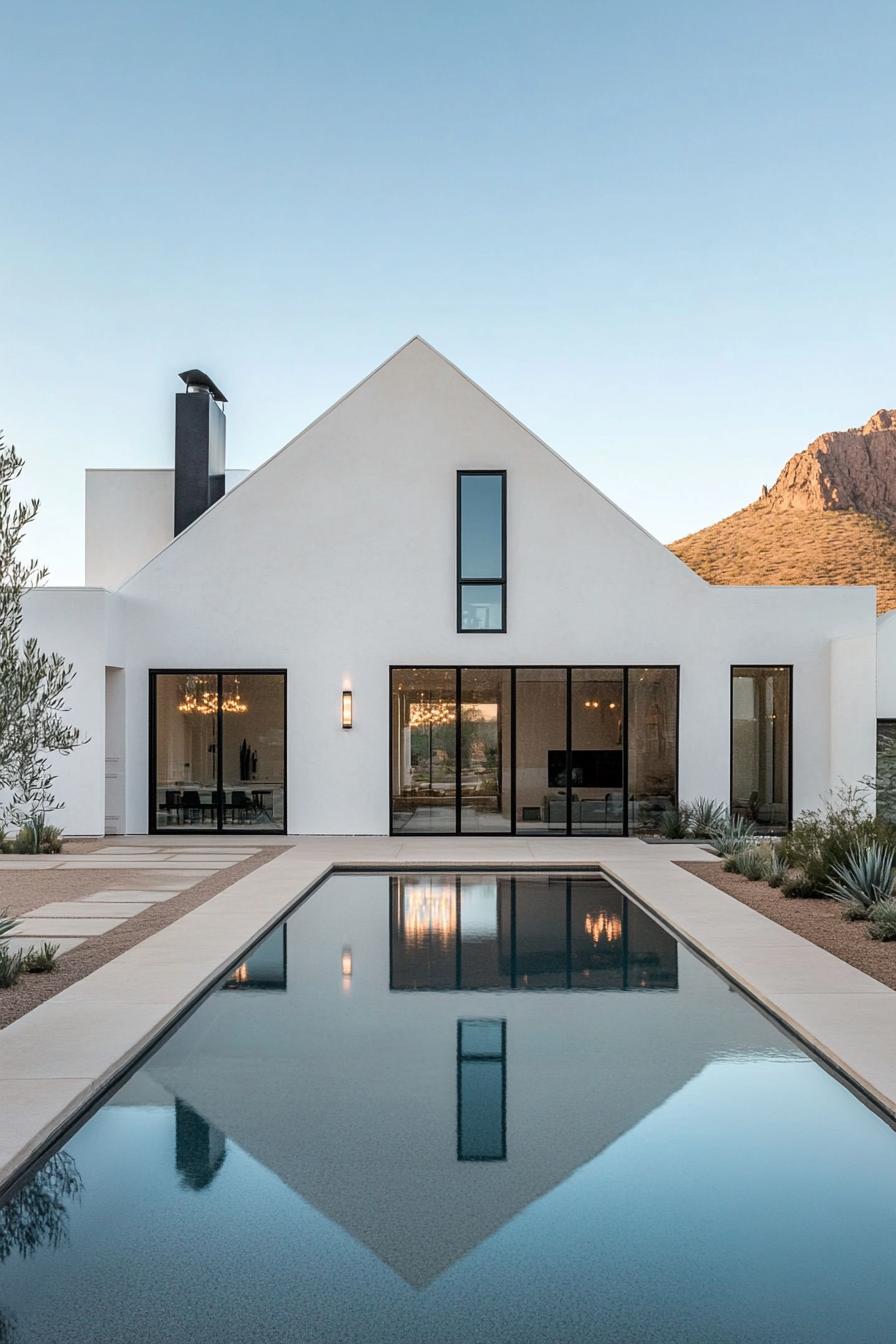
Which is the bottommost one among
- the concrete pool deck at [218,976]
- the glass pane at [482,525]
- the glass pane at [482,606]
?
the concrete pool deck at [218,976]

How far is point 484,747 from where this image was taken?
15.9 metres

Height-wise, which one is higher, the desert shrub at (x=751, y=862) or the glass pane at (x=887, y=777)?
the glass pane at (x=887, y=777)

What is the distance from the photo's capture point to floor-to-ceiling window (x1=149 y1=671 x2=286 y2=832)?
15992 millimetres

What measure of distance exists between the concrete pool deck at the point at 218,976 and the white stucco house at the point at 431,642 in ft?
11.5

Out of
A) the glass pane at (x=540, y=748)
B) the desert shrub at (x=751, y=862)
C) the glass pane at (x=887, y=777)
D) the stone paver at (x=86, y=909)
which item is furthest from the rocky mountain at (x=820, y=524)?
the stone paver at (x=86, y=909)

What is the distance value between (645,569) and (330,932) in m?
8.79

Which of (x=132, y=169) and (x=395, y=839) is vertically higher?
(x=132, y=169)

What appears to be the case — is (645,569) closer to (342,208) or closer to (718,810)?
(718,810)

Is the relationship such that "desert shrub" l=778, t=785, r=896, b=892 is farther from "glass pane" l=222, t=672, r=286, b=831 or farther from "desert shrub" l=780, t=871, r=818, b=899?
"glass pane" l=222, t=672, r=286, b=831

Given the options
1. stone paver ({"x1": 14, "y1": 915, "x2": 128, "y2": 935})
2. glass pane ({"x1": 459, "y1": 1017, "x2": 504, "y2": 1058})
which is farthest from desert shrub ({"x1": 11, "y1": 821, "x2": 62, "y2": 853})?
glass pane ({"x1": 459, "y1": 1017, "x2": 504, "y2": 1058})

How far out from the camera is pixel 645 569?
16.0 meters

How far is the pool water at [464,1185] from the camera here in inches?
131

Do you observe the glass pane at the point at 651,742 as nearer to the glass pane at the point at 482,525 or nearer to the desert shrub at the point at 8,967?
the glass pane at the point at 482,525

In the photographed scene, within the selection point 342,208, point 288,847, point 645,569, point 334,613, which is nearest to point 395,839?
point 288,847
